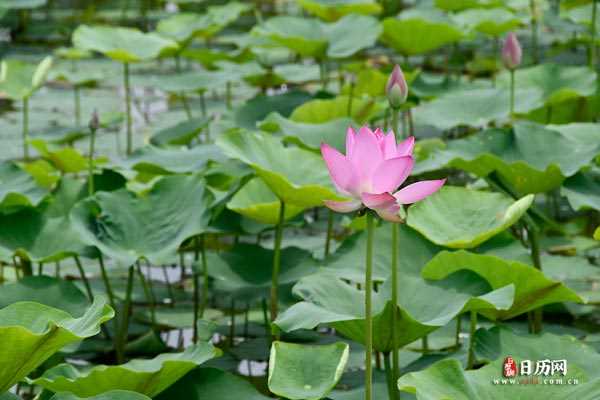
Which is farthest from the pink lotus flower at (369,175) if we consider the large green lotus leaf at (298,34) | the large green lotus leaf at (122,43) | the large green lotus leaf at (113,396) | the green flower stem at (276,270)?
the large green lotus leaf at (122,43)

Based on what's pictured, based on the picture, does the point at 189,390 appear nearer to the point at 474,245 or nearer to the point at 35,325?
the point at 35,325

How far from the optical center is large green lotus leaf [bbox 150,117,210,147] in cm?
321

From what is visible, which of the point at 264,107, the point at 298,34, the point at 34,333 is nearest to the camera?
the point at 34,333

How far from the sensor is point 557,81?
11.1 feet

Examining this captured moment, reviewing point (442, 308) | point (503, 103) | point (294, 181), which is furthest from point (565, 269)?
point (442, 308)

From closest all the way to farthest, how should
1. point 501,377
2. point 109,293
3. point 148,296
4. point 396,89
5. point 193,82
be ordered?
point 501,377 → point 396,89 → point 109,293 → point 148,296 → point 193,82

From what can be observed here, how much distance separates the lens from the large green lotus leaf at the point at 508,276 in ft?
6.29

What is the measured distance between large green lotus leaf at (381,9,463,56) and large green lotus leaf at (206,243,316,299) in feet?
4.56

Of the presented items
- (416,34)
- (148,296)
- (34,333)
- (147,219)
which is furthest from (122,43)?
(34,333)

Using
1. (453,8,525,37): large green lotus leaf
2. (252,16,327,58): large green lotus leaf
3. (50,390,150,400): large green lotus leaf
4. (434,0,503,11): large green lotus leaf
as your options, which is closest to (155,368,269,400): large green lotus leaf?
(50,390,150,400): large green lotus leaf

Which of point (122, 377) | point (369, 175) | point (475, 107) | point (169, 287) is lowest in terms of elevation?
point (169, 287)

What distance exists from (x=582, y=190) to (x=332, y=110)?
3.08 feet

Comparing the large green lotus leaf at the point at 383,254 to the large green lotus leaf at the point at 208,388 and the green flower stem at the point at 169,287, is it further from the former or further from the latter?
the green flower stem at the point at 169,287

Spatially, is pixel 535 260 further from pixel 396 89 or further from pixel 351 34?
pixel 351 34
